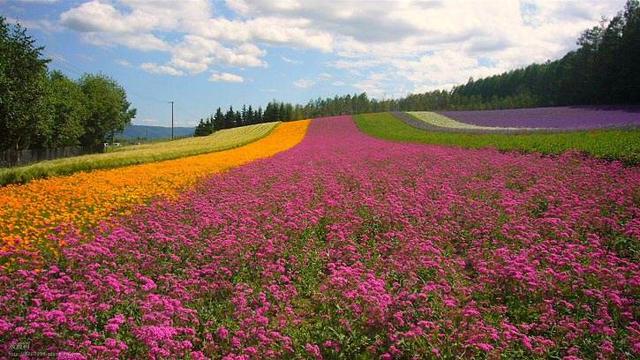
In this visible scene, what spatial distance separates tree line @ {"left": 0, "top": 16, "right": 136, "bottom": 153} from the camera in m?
35.0

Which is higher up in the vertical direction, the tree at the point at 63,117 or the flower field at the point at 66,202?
the tree at the point at 63,117

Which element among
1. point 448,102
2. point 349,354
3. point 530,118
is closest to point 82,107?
point 530,118

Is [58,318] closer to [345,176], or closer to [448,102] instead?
[345,176]

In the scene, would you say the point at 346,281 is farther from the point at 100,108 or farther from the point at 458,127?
the point at 100,108

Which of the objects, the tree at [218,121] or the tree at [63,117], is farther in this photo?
the tree at [218,121]

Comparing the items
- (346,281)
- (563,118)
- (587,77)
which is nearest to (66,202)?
(346,281)

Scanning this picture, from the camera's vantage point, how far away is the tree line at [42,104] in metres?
35.0

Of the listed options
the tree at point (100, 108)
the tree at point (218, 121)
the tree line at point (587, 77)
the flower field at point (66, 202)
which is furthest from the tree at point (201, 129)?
the flower field at point (66, 202)

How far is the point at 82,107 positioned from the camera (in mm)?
66062

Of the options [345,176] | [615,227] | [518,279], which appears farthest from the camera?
[345,176]

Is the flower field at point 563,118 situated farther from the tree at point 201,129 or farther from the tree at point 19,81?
the tree at point 201,129

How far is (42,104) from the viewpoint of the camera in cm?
3941

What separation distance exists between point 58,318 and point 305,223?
5.52 meters

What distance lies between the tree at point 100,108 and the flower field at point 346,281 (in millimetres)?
70929
